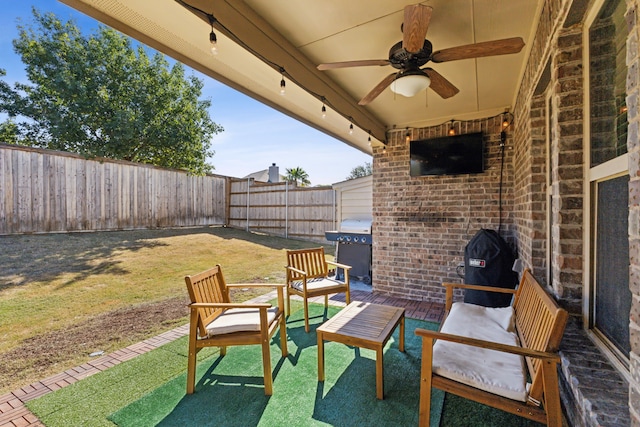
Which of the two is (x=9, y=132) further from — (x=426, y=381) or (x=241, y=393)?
(x=426, y=381)

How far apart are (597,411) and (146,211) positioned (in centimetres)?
988

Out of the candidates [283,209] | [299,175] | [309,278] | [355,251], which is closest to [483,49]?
[309,278]

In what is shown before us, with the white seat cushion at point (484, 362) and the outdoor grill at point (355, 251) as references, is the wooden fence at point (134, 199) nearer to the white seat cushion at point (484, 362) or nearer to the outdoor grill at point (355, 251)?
the outdoor grill at point (355, 251)

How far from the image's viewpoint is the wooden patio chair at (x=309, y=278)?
3.43 meters

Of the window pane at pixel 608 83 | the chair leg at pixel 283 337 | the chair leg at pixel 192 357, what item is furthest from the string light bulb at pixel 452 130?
the chair leg at pixel 192 357

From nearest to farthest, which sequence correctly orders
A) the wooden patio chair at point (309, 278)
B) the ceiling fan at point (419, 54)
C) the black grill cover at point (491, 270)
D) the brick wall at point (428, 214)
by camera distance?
the ceiling fan at point (419, 54) < the black grill cover at point (491, 270) < the wooden patio chair at point (309, 278) < the brick wall at point (428, 214)

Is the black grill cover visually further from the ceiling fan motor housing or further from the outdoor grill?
the ceiling fan motor housing

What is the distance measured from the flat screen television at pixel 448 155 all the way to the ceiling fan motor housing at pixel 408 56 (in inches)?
90.6

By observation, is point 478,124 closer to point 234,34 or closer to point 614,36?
point 614,36

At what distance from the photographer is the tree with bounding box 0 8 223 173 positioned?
7.33 m

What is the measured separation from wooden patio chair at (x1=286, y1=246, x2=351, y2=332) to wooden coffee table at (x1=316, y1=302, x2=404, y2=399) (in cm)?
70

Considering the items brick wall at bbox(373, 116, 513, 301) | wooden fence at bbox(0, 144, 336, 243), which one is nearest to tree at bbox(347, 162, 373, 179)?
wooden fence at bbox(0, 144, 336, 243)

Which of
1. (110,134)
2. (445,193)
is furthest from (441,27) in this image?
(110,134)

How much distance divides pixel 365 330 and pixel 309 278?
1693 mm
